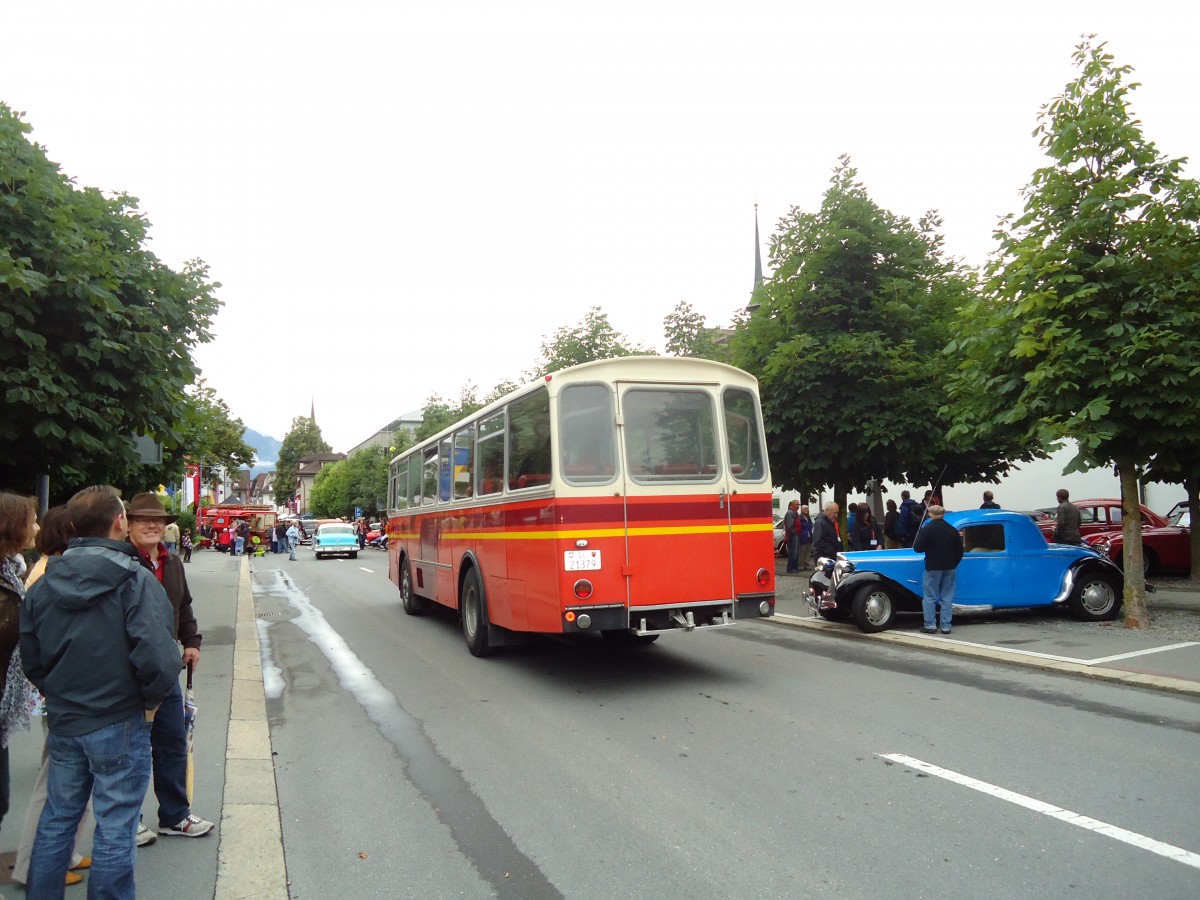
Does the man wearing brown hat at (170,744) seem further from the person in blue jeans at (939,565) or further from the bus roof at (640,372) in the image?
the person in blue jeans at (939,565)

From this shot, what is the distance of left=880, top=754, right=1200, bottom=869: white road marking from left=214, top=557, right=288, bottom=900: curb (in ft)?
12.8

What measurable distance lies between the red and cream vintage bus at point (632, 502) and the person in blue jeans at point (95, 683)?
15.7ft

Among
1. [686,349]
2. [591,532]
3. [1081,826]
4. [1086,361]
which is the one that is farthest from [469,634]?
[686,349]

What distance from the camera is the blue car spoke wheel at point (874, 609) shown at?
11852mm

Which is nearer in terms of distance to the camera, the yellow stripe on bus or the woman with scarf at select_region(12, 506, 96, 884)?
the woman with scarf at select_region(12, 506, 96, 884)

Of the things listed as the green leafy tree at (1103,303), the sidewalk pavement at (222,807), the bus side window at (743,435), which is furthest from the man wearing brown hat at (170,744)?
the green leafy tree at (1103,303)

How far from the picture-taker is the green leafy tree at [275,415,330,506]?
157m

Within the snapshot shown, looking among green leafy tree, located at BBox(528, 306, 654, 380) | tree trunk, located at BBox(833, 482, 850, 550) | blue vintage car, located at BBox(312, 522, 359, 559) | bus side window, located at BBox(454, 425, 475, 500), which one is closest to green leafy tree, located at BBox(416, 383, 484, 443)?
blue vintage car, located at BBox(312, 522, 359, 559)

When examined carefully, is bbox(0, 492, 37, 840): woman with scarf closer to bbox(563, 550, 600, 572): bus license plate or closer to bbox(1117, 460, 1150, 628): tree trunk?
bbox(563, 550, 600, 572): bus license plate

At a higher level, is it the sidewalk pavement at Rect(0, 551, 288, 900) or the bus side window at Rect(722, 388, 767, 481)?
the bus side window at Rect(722, 388, 767, 481)

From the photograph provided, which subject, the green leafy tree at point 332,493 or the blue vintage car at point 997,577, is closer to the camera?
the blue vintage car at point 997,577

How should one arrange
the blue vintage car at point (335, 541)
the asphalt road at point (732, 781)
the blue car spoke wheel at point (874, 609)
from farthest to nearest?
the blue vintage car at point (335, 541), the blue car spoke wheel at point (874, 609), the asphalt road at point (732, 781)

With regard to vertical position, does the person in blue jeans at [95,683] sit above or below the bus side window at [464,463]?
below

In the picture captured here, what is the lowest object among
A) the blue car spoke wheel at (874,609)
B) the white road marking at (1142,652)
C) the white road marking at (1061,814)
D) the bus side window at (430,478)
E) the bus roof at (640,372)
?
the white road marking at (1061,814)
